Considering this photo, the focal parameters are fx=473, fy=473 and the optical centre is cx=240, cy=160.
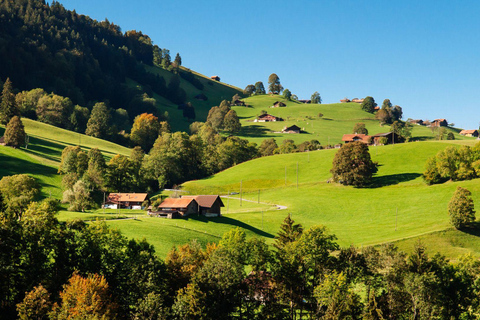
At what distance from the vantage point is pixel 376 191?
10994 cm

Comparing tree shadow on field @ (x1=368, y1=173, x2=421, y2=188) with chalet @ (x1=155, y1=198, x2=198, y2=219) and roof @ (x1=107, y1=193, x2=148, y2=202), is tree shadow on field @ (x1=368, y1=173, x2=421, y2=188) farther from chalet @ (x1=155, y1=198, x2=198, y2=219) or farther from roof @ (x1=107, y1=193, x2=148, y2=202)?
roof @ (x1=107, y1=193, x2=148, y2=202)

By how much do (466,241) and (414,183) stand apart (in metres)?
34.1

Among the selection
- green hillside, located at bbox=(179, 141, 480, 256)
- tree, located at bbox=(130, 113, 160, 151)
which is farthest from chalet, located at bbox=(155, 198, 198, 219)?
tree, located at bbox=(130, 113, 160, 151)

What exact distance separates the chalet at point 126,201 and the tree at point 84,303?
202 feet

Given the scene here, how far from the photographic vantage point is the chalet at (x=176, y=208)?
289 ft

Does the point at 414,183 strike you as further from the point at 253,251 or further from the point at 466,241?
the point at 253,251

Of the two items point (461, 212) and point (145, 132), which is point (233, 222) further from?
point (145, 132)

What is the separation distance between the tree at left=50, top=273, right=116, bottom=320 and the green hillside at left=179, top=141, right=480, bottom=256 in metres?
48.9

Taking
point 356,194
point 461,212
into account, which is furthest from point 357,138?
point 461,212

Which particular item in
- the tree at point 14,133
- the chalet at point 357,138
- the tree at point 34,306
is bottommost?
the tree at point 34,306

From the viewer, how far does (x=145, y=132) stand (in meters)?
191

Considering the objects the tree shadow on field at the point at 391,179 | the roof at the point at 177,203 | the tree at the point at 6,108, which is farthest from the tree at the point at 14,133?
the tree shadow on field at the point at 391,179

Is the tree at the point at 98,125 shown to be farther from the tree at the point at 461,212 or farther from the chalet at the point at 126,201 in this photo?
the tree at the point at 461,212

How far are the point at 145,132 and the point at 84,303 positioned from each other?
15406 centimetres
